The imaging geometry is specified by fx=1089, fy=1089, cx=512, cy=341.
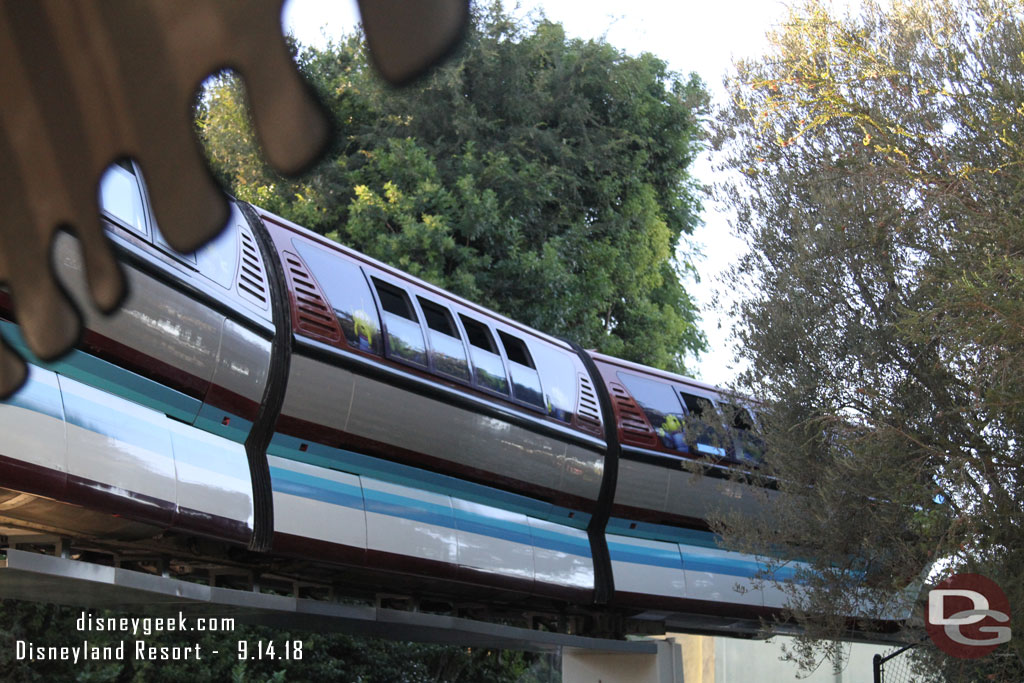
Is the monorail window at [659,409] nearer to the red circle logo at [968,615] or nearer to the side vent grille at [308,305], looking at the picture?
the red circle logo at [968,615]

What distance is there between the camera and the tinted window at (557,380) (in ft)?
32.6

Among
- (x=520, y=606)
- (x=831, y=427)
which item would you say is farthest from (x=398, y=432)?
(x=831, y=427)

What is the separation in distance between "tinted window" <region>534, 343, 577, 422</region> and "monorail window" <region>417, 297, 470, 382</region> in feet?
4.10

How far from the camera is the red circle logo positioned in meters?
8.00

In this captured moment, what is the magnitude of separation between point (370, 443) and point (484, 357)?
5.31 feet

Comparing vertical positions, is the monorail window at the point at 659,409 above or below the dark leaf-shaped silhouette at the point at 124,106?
above

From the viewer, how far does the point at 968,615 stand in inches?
325

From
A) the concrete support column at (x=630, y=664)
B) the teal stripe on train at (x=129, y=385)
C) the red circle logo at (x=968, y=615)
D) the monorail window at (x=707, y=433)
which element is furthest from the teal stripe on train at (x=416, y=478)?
the red circle logo at (x=968, y=615)

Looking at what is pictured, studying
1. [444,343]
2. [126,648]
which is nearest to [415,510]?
[444,343]

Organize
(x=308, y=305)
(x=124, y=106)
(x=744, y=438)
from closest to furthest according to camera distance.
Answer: (x=124, y=106) < (x=308, y=305) < (x=744, y=438)

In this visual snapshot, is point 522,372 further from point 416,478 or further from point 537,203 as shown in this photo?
point 537,203

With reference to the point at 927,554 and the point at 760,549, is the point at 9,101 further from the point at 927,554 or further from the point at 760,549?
the point at 760,549

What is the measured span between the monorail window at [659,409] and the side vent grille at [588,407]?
665 mm

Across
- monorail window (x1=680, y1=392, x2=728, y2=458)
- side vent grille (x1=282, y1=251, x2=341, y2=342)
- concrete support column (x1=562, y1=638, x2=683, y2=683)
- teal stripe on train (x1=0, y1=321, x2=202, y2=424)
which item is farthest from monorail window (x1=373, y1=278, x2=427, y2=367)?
concrete support column (x1=562, y1=638, x2=683, y2=683)
